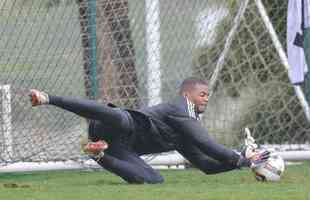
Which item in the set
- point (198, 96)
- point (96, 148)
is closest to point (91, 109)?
point (96, 148)

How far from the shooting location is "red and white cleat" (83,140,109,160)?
789 cm

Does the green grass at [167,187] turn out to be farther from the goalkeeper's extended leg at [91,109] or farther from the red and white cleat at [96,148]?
the goalkeeper's extended leg at [91,109]

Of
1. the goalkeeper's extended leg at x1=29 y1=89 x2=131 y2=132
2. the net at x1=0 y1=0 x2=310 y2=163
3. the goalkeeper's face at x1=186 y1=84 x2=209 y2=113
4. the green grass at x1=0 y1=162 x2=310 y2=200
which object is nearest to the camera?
the green grass at x1=0 y1=162 x2=310 y2=200

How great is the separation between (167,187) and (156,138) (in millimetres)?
674

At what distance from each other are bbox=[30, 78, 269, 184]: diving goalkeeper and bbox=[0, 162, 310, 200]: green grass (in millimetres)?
147

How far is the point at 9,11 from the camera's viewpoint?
956cm

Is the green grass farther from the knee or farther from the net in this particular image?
the net

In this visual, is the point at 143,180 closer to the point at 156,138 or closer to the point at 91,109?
the point at 156,138

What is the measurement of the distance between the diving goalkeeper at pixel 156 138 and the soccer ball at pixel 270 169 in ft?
0.17

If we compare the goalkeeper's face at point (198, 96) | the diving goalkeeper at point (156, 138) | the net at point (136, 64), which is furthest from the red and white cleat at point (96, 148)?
the net at point (136, 64)

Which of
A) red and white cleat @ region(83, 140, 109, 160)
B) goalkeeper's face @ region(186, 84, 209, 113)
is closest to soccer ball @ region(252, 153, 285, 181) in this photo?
Answer: goalkeeper's face @ region(186, 84, 209, 113)

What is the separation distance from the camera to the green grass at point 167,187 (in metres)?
6.97

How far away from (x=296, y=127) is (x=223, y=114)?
662 mm

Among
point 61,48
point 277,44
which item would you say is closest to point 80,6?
point 61,48
